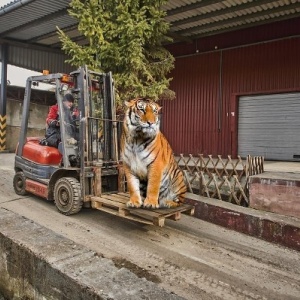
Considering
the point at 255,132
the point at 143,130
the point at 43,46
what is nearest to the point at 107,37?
the point at 143,130

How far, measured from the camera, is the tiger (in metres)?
4.38

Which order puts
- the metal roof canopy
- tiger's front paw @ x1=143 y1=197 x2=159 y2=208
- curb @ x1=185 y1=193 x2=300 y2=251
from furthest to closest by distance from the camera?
the metal roof canopy, curb @ x1=185 y1=193 x2=300 y2=251, tiger's front paw @ x1=143 y1=197 x2=159 y2=208

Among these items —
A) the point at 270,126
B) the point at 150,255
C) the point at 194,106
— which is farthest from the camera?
the point at 194,106

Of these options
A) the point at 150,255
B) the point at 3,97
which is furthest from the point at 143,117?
the point at 3,97

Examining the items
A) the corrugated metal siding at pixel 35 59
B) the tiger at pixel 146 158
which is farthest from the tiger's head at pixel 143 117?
the corrugated metal siding at pixel 35 59

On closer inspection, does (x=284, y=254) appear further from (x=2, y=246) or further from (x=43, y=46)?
(x=43, y=46)

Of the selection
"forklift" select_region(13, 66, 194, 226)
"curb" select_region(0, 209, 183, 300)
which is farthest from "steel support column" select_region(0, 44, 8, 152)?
"curb" select_region(0, 209, 183, 300)

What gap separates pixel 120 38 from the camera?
8547 millimetres

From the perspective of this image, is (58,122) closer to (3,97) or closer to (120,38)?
(120,38)

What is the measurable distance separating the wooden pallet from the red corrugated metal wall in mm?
9220

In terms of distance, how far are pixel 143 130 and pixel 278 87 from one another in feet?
32.4

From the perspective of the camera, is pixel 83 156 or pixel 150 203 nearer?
pixel 150 203

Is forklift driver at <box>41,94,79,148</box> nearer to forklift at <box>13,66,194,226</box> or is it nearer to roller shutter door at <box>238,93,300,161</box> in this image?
forklift at <box>13,66,194,226</box>

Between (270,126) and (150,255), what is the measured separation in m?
10.2
